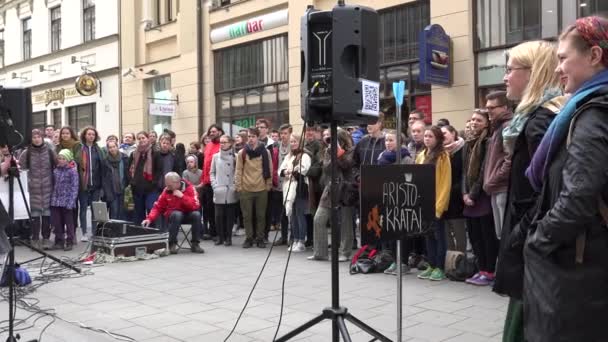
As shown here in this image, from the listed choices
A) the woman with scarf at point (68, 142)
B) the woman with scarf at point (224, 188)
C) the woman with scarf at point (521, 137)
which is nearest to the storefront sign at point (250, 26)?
the woman with scarf at point (224, 188)

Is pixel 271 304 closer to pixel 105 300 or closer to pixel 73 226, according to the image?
pixel 105 300

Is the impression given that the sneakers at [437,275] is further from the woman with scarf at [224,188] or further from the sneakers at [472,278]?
the woman with scarf at [224,188]

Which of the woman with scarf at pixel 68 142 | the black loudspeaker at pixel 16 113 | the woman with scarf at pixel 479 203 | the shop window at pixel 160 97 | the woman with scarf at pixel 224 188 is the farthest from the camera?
the shop window at pixel 160 97

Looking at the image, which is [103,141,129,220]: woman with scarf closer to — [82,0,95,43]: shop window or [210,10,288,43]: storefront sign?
[210,10,288,43]: storefront sign

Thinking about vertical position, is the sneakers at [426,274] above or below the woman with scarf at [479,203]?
below

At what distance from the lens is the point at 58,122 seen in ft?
83.8

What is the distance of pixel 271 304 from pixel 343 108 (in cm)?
258

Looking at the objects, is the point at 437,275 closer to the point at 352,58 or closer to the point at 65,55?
the point at 352,58

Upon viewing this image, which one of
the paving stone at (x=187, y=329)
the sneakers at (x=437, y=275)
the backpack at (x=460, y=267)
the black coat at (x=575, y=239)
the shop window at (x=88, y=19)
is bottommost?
the paving stone at (x=187, y=329)

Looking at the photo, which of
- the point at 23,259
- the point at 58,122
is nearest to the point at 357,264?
the point at 23,259

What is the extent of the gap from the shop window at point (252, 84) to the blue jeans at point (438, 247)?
9853mm

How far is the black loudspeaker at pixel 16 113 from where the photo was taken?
4.88 meters

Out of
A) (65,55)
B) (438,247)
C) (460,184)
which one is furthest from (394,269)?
(65,55)

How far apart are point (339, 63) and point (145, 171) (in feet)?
24.1
